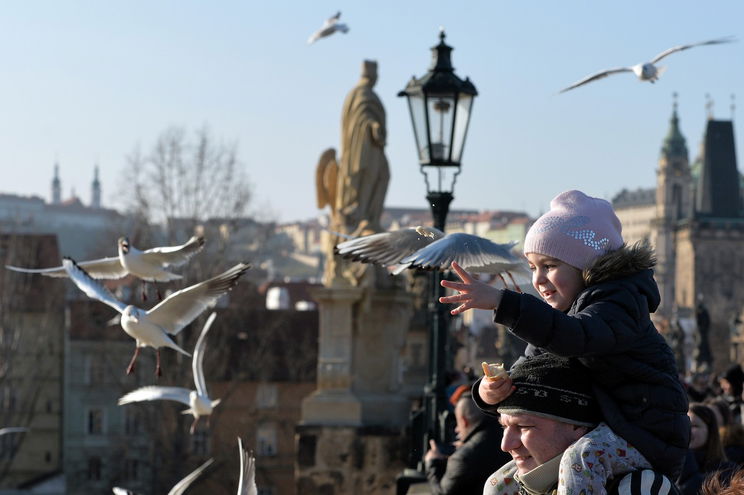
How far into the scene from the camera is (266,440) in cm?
4988

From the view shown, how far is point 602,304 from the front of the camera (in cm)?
405

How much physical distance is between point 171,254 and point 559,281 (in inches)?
104

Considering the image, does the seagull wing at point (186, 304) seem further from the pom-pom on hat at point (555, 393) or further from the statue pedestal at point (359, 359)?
the statue pedestal at point (359, 359)

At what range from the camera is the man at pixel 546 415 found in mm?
4070

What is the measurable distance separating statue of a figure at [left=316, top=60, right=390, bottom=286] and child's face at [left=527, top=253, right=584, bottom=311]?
1126 centimetres

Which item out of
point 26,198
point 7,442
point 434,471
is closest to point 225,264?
point 7,442

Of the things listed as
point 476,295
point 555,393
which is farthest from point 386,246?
point 476,295

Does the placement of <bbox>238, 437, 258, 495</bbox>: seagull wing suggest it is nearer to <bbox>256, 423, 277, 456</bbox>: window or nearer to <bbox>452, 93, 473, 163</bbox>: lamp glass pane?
<bbox>452, 93, 473, 163</bbox>: lamp glass pane

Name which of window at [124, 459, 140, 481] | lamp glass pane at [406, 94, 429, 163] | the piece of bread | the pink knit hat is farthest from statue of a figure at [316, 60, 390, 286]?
window at [124, 459, 140, 481]

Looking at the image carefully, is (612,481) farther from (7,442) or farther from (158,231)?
(7,442)

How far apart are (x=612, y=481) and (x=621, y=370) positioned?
0.87 ft

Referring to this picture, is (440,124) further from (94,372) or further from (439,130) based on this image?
(94,372)

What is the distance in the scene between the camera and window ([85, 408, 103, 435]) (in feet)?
193

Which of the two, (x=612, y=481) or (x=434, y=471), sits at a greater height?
(x=612, y=481)
